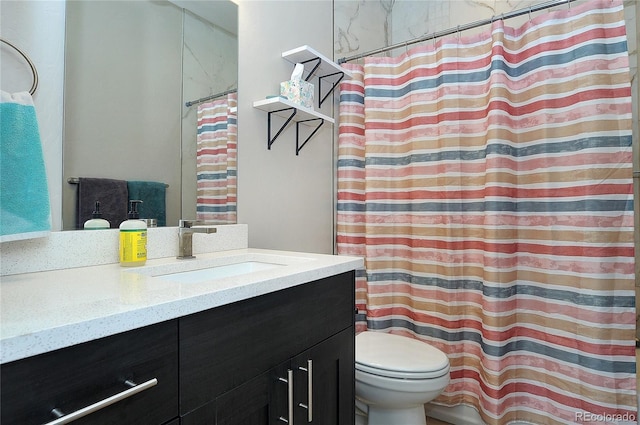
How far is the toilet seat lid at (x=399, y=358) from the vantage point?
135cm

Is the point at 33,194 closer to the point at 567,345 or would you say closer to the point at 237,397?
the point at 237,397

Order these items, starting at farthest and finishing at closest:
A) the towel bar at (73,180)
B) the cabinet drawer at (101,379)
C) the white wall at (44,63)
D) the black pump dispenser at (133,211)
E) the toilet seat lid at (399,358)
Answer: the toilet seat lid at (399,358), the black pump dispenser at (133,211), the towel bar at (73,180), the white wall at (44,63), the cabinet drawer at (101,379)

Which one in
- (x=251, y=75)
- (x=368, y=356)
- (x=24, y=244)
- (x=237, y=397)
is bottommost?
(x=368, y=356)

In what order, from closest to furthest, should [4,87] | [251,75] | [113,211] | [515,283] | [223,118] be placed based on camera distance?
[4,87]
[113,211]
[223,118]
[251,75]
[515,283]

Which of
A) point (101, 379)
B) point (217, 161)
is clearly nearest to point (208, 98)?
point (217, 161)

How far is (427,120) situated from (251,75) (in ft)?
2.98

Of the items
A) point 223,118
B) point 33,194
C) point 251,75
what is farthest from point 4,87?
point 251,75

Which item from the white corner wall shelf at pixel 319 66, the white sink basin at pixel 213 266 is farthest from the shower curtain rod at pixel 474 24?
the white sink basin at pixel 213 266

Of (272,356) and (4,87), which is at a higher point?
(4,87)

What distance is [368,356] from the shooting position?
4.79 feet

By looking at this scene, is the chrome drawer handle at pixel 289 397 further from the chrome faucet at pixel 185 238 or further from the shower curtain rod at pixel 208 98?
the shower curtain rod at pixel 208 98

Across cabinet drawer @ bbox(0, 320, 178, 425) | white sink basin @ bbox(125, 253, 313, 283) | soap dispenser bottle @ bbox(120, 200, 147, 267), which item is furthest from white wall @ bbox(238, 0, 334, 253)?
cabinet drawer @ bbox(0, 320, 178, 425)

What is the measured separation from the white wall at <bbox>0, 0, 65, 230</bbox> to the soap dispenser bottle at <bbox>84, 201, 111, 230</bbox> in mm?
68

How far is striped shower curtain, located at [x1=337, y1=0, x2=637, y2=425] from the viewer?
1372mm
